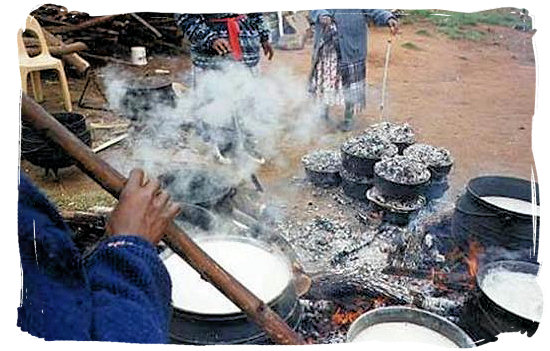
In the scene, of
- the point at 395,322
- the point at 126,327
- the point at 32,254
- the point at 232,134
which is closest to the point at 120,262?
the point at 126,327

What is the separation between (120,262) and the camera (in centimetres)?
170

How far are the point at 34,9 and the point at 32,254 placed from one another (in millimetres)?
795

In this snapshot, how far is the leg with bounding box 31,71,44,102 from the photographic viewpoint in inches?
87.8

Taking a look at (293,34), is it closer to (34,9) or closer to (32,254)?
(34,9)

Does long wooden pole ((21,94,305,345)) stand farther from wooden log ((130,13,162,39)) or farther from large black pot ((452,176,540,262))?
large black pot ((452,176,540,262))

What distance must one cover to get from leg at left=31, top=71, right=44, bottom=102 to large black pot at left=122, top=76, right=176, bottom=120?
268mm

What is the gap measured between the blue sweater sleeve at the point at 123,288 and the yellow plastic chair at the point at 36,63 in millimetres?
727

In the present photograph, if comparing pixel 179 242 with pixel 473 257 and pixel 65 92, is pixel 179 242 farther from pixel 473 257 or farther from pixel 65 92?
pixel 473 257

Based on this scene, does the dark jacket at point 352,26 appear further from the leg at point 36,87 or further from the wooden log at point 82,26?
the leg at point 36,87

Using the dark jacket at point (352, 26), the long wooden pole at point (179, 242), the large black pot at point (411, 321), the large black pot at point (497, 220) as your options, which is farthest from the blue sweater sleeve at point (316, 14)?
the large black pot at point (411, 321)

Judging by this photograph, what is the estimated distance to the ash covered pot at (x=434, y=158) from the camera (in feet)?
7.54

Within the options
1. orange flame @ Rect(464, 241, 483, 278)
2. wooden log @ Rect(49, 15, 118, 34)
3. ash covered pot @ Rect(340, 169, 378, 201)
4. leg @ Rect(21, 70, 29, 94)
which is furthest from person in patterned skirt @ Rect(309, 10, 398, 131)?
leg @ Rect(21, 70, 29, 94)

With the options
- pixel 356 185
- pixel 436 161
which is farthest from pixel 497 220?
pixel 356 185

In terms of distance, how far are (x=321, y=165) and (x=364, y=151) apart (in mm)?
164
